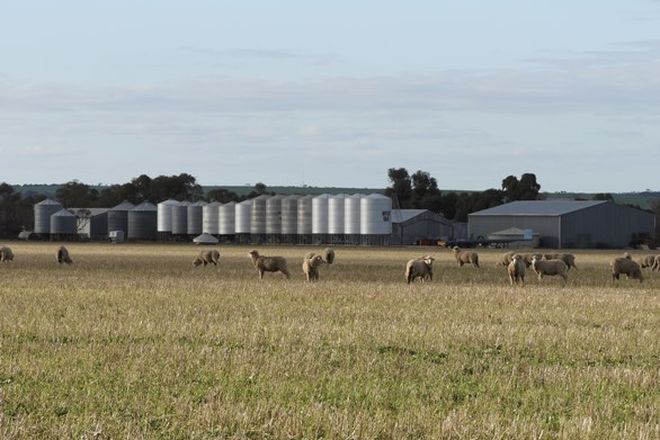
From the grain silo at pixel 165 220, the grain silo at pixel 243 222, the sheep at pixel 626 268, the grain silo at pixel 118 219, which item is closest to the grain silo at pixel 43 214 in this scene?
the grain silo at pixel 118 219

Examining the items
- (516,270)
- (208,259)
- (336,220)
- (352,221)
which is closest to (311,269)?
(516,270)

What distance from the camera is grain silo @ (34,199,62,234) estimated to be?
161750 mm

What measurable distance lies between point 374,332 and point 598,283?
2388 cm

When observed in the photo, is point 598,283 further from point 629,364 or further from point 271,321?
point 629,364

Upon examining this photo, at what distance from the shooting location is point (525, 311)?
25.9m

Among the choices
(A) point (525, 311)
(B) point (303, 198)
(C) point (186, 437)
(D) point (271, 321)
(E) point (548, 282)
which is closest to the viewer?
(C) point (186, 437)

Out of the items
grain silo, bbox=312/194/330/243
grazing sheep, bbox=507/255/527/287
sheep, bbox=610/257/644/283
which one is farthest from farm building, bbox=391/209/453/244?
grazing sheep, bbox=507/255/527/287

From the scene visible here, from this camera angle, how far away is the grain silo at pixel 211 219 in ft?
490

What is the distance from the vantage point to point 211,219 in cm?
15000

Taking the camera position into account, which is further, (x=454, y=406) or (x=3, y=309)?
(x=3, y=309)

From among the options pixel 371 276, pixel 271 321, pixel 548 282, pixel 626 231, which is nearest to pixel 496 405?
pixel 271 321

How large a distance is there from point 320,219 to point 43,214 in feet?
147

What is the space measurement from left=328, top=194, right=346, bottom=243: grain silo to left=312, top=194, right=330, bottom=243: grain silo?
2.09ft

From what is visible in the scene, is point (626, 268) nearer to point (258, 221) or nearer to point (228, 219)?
point (258, 221)
